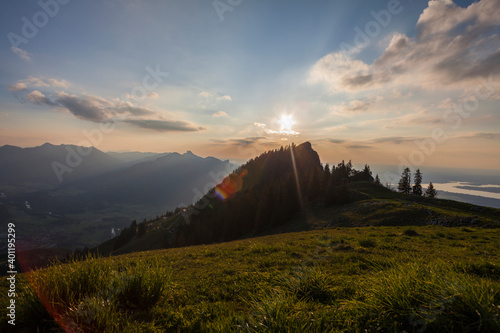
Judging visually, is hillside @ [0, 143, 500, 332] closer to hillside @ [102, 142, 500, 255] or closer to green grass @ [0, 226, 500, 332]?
green grass @ [0, 226, 500, 332]

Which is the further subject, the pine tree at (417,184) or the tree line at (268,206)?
the pine tree at (417,184)

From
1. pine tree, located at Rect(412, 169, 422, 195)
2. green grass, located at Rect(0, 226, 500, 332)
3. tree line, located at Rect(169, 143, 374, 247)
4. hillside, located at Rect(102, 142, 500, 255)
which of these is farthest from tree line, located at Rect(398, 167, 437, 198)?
green grass, located at Rect(0, 226, 500, 332)

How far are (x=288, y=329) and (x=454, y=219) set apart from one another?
140ft

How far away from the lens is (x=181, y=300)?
21.9ft

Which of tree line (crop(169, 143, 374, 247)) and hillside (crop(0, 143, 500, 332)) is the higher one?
hillside (crop(0, 143, 500, 332))

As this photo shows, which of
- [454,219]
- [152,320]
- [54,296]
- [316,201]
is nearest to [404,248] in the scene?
[152,320]

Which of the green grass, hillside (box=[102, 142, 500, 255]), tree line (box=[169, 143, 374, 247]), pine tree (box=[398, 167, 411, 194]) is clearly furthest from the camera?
pine tree (box=[398, 167, 411, 194])

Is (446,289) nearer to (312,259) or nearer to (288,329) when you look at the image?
(288,329)

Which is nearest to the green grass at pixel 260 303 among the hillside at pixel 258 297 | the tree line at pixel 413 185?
the hillside at pixel 258 297

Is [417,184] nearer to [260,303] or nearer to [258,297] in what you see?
[258,297]

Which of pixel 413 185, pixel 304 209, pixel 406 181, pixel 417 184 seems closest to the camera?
pixel 304 209

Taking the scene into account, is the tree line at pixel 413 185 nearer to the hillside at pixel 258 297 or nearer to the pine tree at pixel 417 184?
the pine tree at pixel 417 184

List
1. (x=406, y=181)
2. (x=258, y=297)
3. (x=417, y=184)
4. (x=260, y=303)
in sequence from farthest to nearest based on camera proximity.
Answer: (x=406, y=181) → (x=417, y=184) → (x=258, y=297) → (x=260, y=303)

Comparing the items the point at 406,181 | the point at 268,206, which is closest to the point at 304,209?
the point at 268,206
